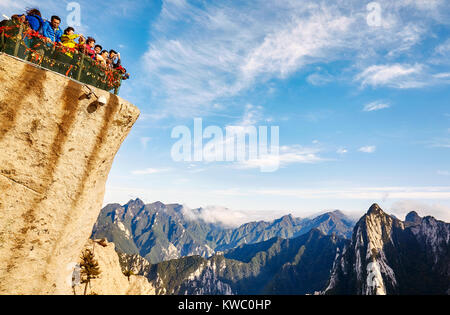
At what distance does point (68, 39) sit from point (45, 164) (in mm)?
8642

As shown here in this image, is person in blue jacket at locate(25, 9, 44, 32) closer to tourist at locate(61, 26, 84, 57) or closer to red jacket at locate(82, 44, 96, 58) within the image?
tourist at locate(61, 26, 84, 57)

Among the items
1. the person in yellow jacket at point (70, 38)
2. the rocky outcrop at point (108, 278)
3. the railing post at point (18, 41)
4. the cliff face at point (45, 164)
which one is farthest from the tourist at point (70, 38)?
the rocky outcrop at point (108, 278)

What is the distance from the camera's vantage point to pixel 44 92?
12.6 metres

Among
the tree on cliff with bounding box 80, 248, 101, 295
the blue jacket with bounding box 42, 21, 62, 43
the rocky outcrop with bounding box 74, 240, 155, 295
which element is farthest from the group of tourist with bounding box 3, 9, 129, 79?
the rocky outcrop with bounding box 74, 240, 155, 295

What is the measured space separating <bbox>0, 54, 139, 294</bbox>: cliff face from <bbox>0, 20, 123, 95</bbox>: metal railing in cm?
87

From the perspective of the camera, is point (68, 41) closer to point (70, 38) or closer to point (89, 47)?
point (70, 38)

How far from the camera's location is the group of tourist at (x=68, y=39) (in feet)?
45.7

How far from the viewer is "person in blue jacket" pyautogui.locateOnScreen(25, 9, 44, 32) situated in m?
13.9

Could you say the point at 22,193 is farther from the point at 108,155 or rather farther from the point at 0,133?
the point at 108,155

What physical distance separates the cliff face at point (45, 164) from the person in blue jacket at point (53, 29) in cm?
353

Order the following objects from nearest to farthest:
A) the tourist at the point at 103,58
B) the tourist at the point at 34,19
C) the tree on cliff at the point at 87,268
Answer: the tourist at the point at 34,19 → the tourist at the point at 103,58 → the tree on cliff at the point at 87,268

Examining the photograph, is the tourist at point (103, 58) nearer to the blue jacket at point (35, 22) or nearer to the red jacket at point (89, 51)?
the red jacket at point (89, 51)
